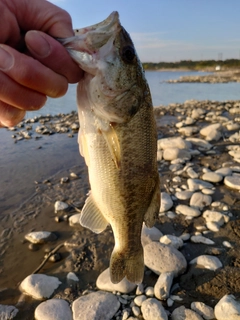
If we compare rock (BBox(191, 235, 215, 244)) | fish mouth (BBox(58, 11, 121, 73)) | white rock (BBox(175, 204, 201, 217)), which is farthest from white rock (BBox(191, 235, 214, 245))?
fish mouth (BBox(58, 11, 121, 73))

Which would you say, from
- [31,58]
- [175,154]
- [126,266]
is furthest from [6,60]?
[175,154]

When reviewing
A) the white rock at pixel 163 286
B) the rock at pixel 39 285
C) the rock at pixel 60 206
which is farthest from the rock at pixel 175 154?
the rock at pixel 39 285

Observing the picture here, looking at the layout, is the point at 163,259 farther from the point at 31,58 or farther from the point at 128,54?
the point at 31,58

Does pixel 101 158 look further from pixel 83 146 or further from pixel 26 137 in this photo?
pixel 26 137

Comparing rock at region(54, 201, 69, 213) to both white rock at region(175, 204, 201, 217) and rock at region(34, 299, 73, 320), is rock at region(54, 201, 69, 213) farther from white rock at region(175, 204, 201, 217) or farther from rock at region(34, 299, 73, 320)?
rock at region(34, 299, 73, 320)

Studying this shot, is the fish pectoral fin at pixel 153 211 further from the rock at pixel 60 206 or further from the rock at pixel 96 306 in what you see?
the rock at pixel 60 206

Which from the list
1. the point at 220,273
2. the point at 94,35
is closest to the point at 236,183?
the point at 220,273
